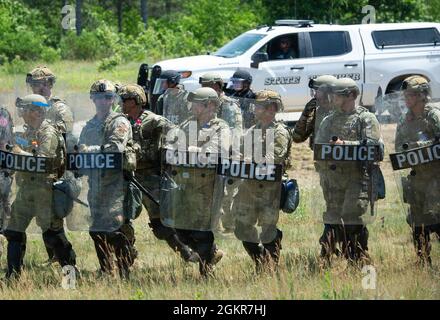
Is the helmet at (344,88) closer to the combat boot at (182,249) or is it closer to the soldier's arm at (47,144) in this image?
the combat boot at (182,249)

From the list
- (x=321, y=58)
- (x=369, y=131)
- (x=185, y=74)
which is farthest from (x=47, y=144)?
(x=321, y=58)

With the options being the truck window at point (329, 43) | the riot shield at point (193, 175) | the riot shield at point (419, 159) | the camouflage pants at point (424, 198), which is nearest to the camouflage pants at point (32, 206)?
the riot shield at point (193, 175)

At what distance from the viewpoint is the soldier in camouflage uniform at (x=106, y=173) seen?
8789 millimetres

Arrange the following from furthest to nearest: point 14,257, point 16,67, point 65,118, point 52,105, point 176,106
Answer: point 16,67, point 52,105, point 65,118, point 176,106, point 14,257

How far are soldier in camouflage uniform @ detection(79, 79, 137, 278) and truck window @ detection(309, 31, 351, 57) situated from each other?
31.9 feet

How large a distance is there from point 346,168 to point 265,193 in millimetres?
742

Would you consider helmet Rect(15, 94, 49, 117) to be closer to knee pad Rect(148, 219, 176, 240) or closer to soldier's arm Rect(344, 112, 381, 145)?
knee pad Rect(148, 219, 176, 240)

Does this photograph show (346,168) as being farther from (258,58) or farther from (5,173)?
(258,58)

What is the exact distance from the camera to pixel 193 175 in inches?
344

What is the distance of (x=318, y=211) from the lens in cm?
899

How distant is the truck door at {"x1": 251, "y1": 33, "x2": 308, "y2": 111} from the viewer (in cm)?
1773

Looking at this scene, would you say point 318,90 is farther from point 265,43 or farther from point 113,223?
point 265,43
